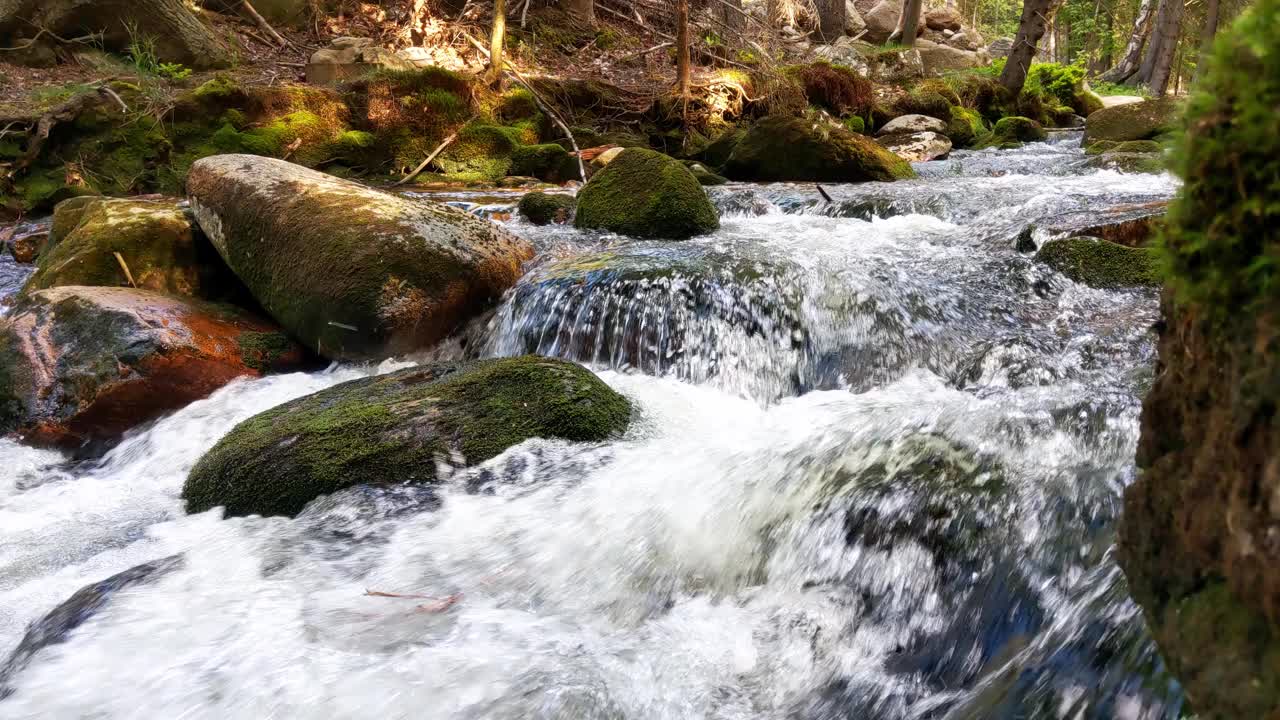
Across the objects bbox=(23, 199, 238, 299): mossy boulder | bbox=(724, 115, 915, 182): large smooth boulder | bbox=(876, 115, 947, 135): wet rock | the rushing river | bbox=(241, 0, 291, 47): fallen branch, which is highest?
bbox=(241, 0, 291, 47): fallen branch

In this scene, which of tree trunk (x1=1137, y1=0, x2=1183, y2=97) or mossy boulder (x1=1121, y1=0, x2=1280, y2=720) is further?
tree trunk (x1=1137, y1=0, x2=1183, y2=97)

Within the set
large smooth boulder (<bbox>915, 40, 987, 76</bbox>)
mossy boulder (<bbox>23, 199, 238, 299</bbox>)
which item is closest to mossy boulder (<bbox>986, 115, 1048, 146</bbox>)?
large smooth boulder (<bbox>915, 40, 987, 76</bbox>)

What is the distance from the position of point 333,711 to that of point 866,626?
1.48m

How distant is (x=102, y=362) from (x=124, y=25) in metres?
10.5

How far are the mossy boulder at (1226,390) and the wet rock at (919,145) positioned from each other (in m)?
11.7

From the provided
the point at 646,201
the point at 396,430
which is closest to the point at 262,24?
the point at 646,201

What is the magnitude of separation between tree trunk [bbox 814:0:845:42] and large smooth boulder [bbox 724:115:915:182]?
1460 centimetres

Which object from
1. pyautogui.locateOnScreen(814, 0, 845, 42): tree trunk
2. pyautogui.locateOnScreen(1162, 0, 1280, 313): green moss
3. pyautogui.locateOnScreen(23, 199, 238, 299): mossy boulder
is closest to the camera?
pyautogui.locateOnScreen(1162, 0, 1280, 313): green moss

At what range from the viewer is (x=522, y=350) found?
5.02 meters

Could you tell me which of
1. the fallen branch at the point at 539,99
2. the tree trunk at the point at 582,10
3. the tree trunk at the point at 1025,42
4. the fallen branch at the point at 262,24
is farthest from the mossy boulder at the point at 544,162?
the tree trunk at the point at 1025,42

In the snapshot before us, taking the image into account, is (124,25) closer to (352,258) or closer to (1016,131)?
(352,258)

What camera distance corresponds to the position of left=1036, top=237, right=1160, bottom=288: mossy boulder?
4730 mm

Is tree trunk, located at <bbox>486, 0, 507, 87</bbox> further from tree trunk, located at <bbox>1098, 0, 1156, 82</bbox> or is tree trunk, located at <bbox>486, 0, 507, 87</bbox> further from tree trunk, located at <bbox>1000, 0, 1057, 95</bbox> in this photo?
tree trunk, located at <bbox>1098, 0, 1156, 82</bbox>

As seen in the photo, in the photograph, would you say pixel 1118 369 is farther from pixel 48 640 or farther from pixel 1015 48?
pixel 1015 48
